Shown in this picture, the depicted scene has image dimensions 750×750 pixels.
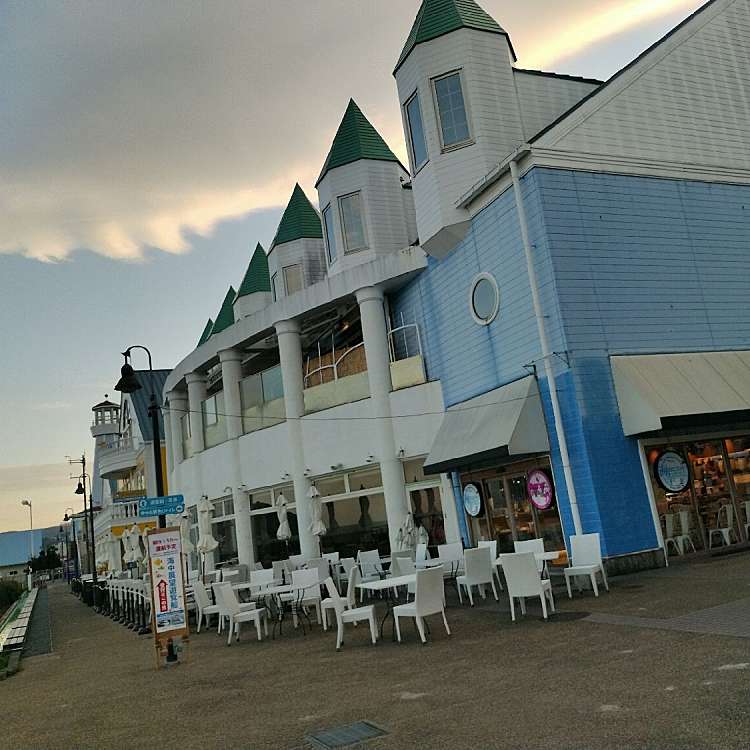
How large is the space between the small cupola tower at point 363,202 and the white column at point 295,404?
95.7 inches

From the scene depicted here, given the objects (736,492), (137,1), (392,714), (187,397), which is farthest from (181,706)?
(187,397)

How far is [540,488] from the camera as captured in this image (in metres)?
15.5

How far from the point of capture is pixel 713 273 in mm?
16484

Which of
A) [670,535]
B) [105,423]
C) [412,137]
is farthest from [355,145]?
[105,423]

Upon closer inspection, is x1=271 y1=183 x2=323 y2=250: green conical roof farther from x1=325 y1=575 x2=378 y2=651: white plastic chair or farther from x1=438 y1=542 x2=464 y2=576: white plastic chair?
x1=325 y1=575 x2=378 y2=651: white plastic chair

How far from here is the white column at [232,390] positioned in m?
25.3

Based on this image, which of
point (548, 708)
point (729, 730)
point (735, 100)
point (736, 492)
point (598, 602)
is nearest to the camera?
point (729, 730)

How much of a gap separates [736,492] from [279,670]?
445 inches

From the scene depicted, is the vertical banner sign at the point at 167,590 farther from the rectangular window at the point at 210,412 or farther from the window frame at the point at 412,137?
the rectangular window at the point at 210,412

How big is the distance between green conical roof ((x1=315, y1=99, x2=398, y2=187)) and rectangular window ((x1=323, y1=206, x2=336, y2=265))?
1.12m

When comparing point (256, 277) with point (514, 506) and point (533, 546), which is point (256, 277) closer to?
point (514, 506)

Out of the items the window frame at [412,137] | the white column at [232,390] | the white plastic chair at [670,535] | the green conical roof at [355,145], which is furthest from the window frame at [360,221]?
the white plastic chair at [670,535]

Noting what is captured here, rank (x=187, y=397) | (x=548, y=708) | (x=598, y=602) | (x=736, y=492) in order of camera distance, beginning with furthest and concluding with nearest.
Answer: (x=187, y=397) < (x=736, y=492) < (x=598, y=602) < (x=548, y=708)

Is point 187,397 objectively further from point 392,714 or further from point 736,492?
point 392,714
